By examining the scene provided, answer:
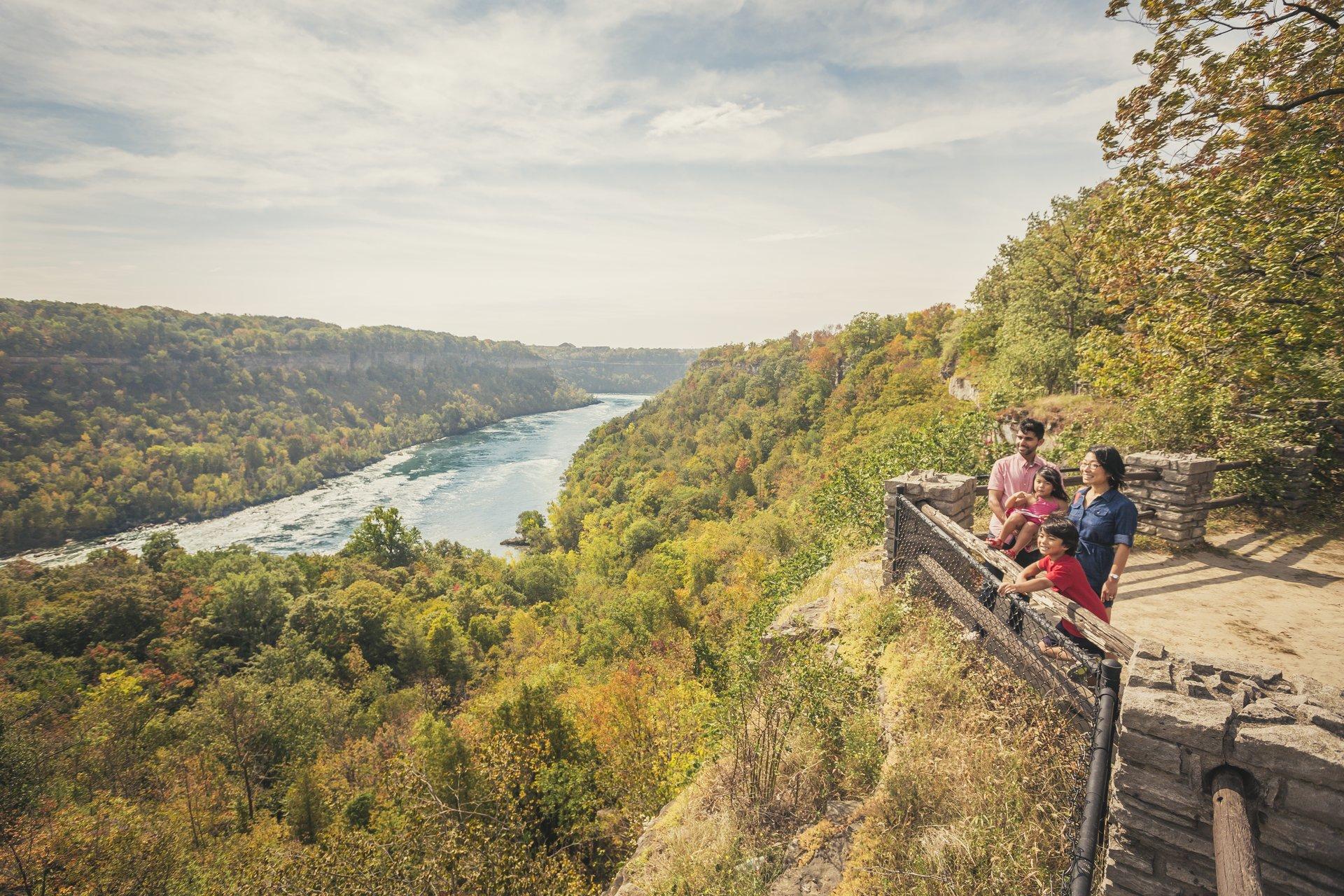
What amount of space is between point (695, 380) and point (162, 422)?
4451 inches

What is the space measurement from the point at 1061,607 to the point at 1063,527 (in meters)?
0.71

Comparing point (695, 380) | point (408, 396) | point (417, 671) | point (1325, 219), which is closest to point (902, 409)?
point (1325, 219)

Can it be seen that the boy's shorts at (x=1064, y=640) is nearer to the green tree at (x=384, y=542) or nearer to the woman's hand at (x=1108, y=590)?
the woman's hand at (x=1108, y=590)

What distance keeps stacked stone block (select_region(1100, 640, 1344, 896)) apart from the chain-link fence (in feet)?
0.56

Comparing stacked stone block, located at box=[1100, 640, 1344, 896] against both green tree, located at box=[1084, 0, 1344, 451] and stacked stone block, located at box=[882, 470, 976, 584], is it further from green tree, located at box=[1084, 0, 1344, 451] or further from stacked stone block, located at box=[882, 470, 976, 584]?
green tree, located at box=[1084, 0, 1344, 451]

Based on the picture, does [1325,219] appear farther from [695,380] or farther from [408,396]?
[408,396]

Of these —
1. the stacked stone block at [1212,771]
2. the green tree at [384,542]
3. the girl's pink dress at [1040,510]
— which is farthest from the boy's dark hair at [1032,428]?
the green tree at [384,542]

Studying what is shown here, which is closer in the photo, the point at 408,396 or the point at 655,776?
the point at 655,776

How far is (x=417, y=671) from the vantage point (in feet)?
141

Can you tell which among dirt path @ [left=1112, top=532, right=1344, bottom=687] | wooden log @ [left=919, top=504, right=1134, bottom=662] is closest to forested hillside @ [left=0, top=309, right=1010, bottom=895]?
wooden log @ [left=919, top=504, right=1134, bottom=662]

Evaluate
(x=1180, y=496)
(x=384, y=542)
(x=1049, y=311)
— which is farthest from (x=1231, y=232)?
(x=384, y=542)

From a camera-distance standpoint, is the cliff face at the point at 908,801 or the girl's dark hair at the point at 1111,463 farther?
the girl's dark hair at the point at 1111,463

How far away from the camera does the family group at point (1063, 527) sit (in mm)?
4562

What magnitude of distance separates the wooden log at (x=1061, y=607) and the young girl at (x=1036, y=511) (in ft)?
1.12
